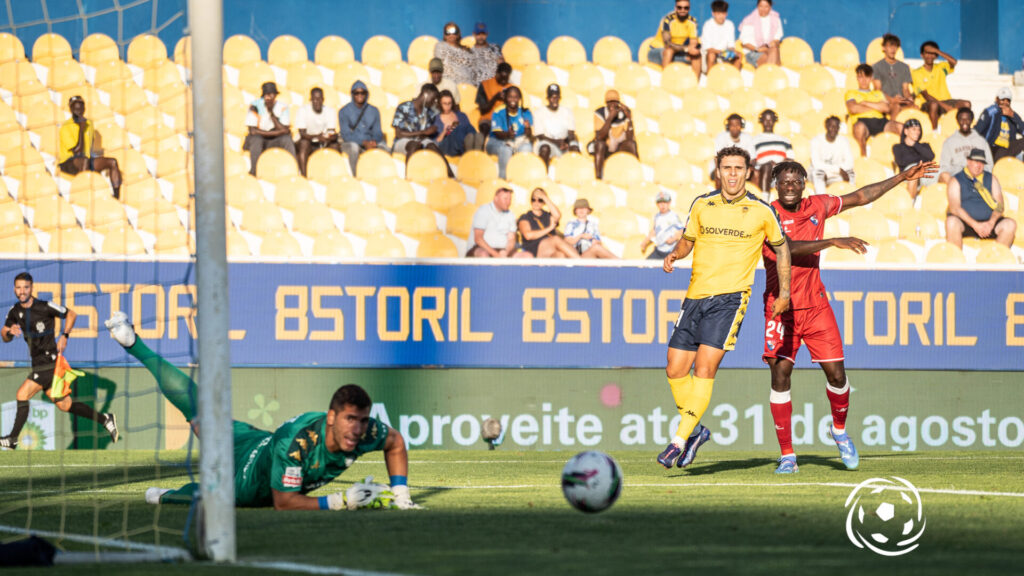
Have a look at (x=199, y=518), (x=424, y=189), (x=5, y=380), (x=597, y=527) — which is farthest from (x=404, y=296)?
(x=199, y=518)

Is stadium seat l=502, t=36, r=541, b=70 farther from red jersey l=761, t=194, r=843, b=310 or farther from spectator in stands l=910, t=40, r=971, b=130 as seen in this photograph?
red jersey l=761, t=194, r=843, b=310

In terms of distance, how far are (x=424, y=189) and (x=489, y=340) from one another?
3.06 metres

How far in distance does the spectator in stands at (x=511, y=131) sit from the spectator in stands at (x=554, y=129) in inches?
4.9

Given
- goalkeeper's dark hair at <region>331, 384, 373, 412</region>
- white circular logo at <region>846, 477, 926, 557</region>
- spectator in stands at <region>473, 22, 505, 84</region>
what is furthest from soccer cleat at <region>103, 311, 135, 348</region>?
spectator in stands at <region>473, 22, 505, 84</region>

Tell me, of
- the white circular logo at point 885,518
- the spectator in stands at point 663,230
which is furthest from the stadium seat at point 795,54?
the white circular logo at point 885,518

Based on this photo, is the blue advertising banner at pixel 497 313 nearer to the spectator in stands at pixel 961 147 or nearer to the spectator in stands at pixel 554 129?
the spectator in stands at pixel 961 147

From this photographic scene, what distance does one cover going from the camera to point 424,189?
16.1 metres

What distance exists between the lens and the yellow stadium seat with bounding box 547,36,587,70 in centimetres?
1889

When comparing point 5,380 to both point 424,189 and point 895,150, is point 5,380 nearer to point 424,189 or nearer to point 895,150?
point 424,189

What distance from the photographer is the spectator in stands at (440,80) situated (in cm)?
1711

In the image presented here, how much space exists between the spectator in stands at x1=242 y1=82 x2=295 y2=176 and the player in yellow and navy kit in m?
8.63

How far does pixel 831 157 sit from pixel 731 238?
28.7ft

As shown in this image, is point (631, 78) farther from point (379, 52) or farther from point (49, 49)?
point (49, 49)

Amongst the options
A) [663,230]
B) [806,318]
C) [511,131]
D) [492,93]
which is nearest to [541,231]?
[663,230]
